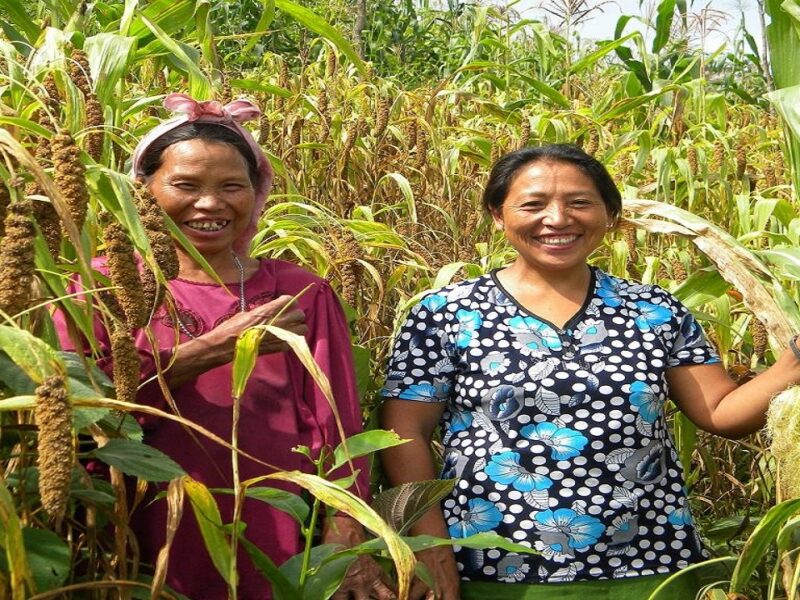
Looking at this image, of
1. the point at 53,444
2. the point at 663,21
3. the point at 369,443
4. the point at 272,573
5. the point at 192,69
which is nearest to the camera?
the point at 53,444

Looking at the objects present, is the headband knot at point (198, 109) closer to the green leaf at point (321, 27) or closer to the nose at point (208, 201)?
the nose at point (208, 201)

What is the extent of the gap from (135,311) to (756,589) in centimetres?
179

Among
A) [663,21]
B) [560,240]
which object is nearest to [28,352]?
[560,240]

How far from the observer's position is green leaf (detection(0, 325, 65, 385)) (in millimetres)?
1001

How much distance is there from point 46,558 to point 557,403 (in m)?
1.01

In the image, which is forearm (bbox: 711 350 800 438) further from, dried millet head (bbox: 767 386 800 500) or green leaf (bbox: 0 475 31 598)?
green leaf (bbox: 0 475 31 598)

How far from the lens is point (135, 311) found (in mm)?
1056

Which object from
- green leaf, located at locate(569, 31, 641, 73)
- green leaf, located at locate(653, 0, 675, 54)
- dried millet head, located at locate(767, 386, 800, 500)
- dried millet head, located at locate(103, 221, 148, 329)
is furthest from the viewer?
green leaf, located at locate(653, 0, 675, 54)

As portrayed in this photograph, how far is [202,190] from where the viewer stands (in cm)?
177

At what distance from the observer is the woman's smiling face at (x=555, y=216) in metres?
2.04

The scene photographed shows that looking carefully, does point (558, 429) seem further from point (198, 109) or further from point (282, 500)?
point (198, 109)

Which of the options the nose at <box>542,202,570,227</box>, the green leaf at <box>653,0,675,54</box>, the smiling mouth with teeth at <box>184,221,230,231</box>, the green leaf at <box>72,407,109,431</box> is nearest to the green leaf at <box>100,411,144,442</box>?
the green leaf at <box>72,407,109,431</box>

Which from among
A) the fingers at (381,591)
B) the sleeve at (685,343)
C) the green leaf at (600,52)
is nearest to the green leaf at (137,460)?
the fingers at (381,591)

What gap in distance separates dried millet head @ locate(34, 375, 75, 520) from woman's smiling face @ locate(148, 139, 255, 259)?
840 mm
